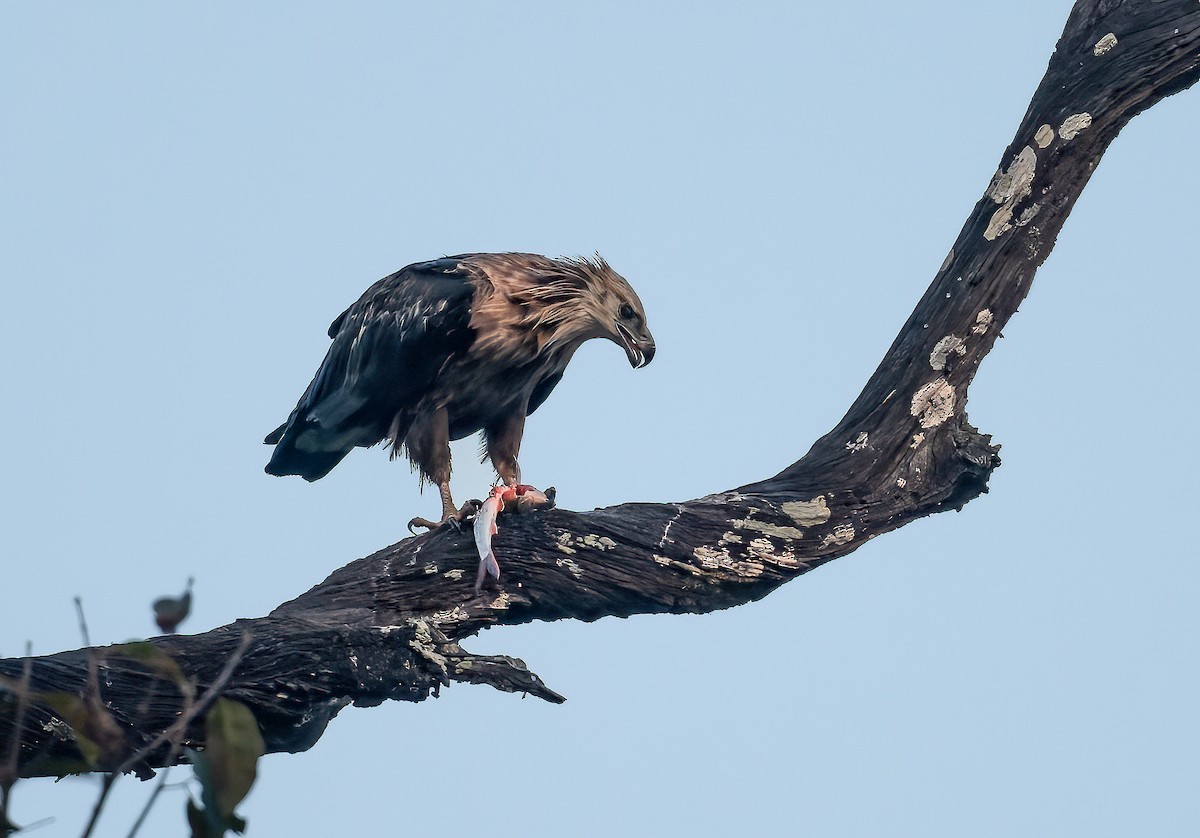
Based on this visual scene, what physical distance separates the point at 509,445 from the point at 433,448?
0.42 m

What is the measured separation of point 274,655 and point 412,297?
6.05 ft

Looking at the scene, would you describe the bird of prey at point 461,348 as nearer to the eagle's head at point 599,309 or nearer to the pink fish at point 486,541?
the eagle's head at point 599,309

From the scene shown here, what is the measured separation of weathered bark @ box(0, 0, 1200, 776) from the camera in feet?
12.6

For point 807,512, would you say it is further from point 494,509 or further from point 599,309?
point 599,309

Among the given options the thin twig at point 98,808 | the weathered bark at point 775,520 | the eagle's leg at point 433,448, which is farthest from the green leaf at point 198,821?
the eagle's leg at point 433,448

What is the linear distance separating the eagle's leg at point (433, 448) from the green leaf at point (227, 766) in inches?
115

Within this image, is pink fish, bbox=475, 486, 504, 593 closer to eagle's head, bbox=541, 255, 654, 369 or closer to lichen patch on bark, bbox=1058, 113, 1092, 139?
eagle's head, bbox=541, 255, 654, 369

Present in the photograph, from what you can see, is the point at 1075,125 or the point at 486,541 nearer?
the point at 486,541

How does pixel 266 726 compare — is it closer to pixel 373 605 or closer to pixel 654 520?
pixel 373 605

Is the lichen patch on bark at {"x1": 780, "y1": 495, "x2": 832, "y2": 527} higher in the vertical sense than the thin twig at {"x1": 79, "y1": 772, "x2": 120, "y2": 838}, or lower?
higher

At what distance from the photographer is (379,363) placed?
5223 millimetres

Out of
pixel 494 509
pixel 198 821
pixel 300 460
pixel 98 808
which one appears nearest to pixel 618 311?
pixel 494 509

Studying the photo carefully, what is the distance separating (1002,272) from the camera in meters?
4.44

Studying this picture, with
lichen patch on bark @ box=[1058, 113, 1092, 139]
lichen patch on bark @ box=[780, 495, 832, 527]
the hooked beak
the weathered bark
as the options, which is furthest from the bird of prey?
lichen patch on bark @ box=[1058, 113, 1092, 139]
